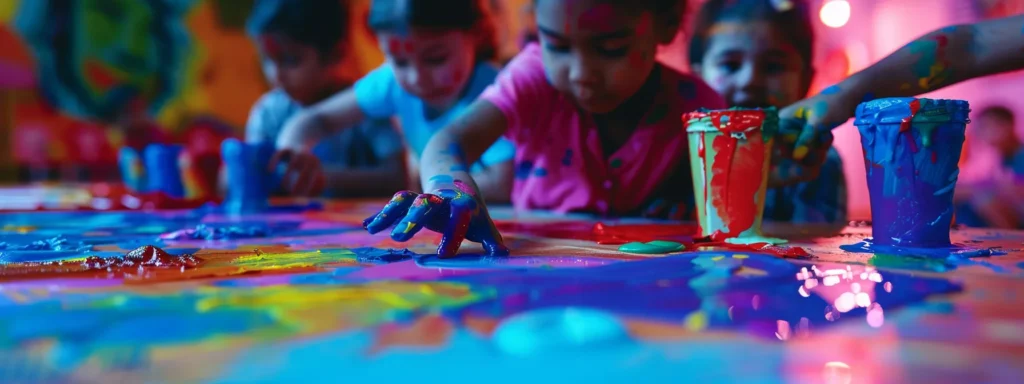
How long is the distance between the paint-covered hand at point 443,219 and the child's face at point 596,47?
18.6 inches

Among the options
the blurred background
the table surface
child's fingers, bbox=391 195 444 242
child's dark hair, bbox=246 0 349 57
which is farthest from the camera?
the blurred background

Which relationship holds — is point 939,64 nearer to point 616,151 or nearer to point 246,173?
point 616,151

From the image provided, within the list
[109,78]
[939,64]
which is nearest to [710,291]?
[939,64]

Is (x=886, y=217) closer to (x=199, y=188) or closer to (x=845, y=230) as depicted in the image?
(x=845, y=230)

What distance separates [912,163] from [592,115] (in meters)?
0.70

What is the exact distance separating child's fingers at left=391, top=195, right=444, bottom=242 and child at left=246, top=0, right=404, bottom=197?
1465 mm

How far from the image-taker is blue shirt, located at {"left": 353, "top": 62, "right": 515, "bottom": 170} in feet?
6.26

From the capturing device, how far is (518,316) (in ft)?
1.76

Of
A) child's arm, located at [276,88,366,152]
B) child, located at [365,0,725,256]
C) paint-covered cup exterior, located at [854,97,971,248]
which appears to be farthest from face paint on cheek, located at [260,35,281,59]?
paint-covered cup exterior, located at [854,97,971,248]

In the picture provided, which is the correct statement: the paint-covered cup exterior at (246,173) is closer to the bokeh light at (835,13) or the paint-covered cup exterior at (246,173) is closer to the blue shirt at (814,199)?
the blue shirt at (814,199)

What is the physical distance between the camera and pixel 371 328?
1.66ft

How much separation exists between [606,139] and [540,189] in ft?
0.70

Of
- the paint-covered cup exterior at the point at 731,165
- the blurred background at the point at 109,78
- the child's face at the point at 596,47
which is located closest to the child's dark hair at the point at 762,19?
the child's face at the point at 596,47

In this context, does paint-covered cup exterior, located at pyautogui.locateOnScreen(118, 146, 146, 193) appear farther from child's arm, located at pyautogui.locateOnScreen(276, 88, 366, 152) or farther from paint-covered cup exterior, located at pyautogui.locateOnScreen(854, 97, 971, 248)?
paint-covered cup exterior, located at pyautogui.locateOnScreen(854, 97, 971, 248)
